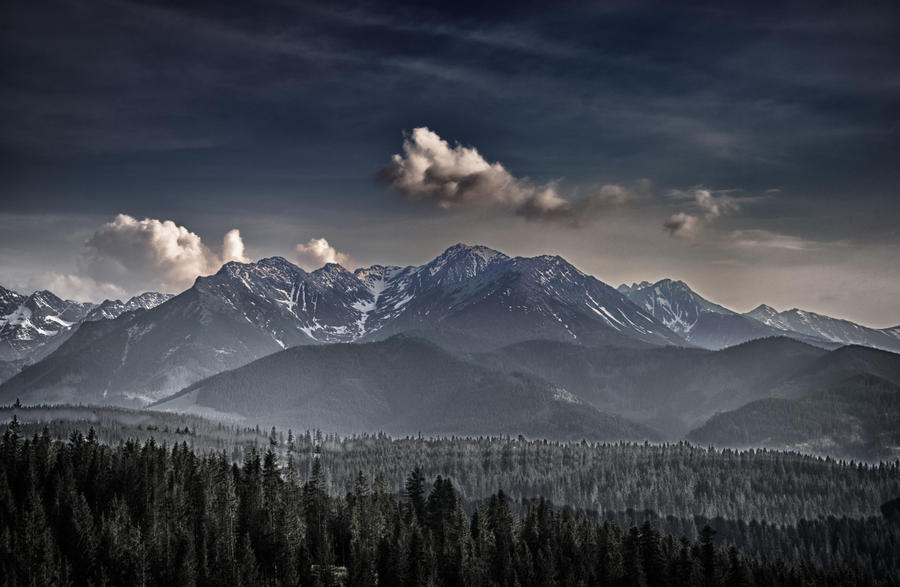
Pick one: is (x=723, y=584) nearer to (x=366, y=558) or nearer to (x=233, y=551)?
(x=366, y=558)

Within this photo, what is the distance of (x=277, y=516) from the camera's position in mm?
171000

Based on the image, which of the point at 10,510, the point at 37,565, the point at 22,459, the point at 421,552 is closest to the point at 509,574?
the point at 421,552

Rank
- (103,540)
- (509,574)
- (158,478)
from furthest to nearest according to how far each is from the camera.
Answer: (158,478) → (509,574) → (103,540)

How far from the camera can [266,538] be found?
16962cm

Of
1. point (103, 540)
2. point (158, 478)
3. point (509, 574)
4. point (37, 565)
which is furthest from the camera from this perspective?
point (158, 478)

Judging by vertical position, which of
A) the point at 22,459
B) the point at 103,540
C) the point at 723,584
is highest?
the point at 22,459

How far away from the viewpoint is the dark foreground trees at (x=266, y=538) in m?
150

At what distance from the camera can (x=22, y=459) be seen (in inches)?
7244

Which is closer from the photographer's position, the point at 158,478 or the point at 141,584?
the point at 141,584

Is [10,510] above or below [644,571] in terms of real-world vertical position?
above

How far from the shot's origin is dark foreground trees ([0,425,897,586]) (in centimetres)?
14988

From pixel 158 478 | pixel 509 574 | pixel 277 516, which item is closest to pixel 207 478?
pixel 158 478

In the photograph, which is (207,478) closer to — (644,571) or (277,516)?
(277,516)

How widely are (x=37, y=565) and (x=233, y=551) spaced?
36656 mm
